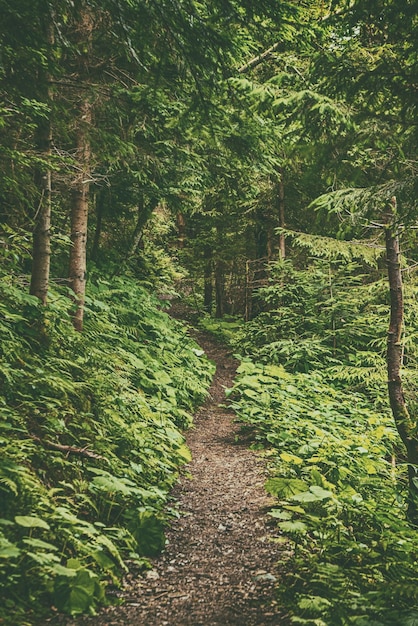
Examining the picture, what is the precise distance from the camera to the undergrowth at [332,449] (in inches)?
139

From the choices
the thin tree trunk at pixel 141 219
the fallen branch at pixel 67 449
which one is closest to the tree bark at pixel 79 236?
the thin tree trunk at pixel 141 219

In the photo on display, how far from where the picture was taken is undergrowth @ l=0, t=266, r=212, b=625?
3188 mm

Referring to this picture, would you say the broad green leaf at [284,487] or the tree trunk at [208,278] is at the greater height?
the tree trunk at [208,278]

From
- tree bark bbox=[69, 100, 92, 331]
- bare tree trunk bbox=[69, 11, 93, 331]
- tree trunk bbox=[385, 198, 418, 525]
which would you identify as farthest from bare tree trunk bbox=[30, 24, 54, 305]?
tree trunk bbox=[385, 198, 418, 525]

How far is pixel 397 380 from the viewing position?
6.77 meters

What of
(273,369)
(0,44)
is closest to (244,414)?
(273,369)

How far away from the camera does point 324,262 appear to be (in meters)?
13.6

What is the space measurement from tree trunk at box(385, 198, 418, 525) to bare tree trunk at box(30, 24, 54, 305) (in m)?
4.46

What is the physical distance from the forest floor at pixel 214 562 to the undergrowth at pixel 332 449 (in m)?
0.23

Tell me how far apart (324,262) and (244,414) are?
20.8ft

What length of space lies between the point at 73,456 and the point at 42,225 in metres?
3.28

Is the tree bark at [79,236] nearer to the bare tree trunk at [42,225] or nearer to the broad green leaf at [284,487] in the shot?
the bare tree trunk at [42,225]

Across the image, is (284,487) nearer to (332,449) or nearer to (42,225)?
(332,449)

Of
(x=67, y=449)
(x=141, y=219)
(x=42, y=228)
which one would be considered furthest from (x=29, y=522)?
(x=141, y=219)
